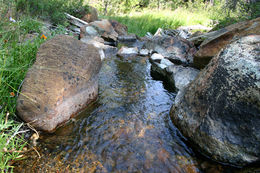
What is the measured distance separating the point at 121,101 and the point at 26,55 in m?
1.76

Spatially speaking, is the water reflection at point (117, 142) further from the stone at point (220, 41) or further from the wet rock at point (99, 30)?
the wet rock at point (99, 30)

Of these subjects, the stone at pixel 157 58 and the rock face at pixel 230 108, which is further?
the stone at pixel 157 58

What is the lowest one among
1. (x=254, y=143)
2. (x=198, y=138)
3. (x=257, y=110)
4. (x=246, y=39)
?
(x=198, y=138)

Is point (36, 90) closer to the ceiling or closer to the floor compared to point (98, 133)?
closer to the ceiling

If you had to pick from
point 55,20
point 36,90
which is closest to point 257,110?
point 36,90

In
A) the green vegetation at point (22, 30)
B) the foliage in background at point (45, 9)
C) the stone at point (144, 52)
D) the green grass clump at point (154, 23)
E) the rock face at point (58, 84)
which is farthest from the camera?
the green grass clump at point (154, 23)

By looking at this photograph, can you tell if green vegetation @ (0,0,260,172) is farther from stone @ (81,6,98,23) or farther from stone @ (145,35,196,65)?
stone @ (145,35,196,65)

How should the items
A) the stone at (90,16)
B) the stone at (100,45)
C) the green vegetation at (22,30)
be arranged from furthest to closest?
the stone at (90,16)
the stone at (100,45)
the green vegetation at (22,30)

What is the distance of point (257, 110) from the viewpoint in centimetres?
184

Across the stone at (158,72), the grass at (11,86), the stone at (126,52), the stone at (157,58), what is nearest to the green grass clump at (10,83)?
the grass at (11,86)

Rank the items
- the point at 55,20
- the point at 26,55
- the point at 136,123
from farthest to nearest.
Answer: the point at 55,20 < the point at 26,55 < the point at 136,123

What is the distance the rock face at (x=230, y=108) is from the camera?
187 cm

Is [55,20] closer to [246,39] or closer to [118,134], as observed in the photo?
[118,134]

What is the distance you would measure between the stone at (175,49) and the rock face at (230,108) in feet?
12.4
